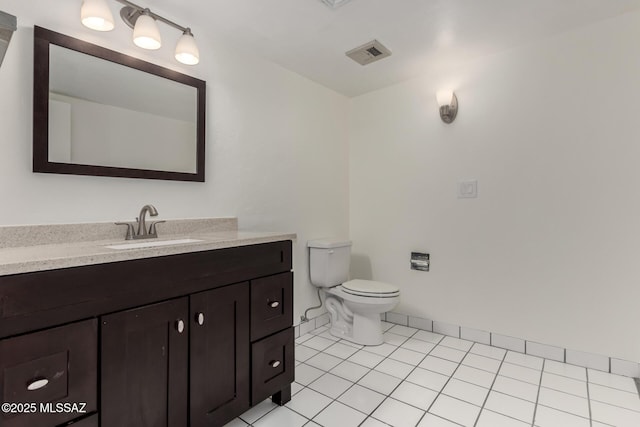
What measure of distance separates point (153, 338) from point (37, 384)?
32cm

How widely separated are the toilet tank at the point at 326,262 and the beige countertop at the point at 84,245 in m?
0.86

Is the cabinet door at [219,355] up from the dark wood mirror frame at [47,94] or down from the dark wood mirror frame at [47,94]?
down

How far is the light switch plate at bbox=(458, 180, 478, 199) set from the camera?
2.40 m

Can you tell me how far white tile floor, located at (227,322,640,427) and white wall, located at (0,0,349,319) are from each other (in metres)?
0.68

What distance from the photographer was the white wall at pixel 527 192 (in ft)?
6.24

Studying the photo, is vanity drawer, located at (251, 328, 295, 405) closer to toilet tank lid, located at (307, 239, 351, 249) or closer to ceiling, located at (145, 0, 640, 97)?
toilet tank lid, located at (307, 239, 351, 249)

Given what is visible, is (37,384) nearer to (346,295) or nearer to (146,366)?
(146,366)

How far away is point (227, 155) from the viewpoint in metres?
2.03

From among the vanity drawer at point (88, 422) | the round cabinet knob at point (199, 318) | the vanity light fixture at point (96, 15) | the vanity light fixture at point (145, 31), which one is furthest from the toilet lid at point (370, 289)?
the vanity light fixture at point (96, 15)

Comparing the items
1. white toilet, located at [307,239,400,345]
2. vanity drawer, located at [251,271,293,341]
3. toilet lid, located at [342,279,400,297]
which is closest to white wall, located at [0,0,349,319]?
white toilet, located at [307,239,400,345]

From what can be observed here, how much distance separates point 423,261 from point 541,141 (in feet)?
3.90

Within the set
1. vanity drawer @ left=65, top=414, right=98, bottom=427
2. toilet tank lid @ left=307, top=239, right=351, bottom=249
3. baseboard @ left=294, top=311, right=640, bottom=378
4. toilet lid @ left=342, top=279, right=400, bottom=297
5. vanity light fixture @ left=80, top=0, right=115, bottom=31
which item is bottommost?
baseboard @ left=294, top=311, right=640, bottom=378

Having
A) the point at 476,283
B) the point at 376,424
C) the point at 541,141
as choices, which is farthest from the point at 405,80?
the point at 376,424

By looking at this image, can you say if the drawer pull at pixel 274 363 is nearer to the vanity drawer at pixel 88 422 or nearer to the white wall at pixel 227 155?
the vanity drawer at pixel 88 422
